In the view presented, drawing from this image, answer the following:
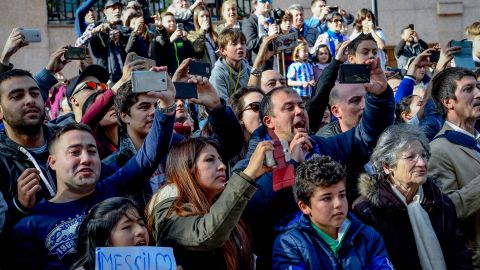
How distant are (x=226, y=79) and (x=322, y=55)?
377 cm

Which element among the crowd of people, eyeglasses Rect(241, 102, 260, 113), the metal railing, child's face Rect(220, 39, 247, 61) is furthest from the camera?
the metal railing

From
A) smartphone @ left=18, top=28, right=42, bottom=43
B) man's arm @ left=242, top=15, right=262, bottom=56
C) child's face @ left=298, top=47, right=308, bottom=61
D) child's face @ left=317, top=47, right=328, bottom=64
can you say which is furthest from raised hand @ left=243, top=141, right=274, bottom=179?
man's arm @ left=242, top=15, right=262, bottom=56

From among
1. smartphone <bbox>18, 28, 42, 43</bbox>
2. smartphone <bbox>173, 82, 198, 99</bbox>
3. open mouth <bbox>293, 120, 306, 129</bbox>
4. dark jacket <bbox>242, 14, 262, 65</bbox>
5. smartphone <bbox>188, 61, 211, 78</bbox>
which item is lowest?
open mouth <bbox>293, 120, 306, 129</bbox>

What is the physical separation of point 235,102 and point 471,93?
175cm

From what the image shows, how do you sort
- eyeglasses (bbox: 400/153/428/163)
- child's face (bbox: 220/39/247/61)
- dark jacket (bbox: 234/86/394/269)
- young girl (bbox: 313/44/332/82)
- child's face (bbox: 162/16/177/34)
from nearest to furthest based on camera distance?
dark jacket (bbox: 234/86/394/269) < eyeglasses (bbox: 400/153/428/163) < child's face (bbox: 220/39/247/61) < young girl (bbox: 313/44/332/82) < child's face (bbox: 162/16/177/34)

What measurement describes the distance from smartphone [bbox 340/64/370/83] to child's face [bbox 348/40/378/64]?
54cm

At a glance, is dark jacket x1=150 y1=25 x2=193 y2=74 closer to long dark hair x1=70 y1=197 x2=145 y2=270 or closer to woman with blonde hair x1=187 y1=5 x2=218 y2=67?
woman with blonde hair x1=187 y1=5 x2=218 y2=67

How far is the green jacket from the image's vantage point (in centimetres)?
465

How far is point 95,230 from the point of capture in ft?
15.4

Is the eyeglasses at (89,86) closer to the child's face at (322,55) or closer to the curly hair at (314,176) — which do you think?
the curly hair at (314,176)

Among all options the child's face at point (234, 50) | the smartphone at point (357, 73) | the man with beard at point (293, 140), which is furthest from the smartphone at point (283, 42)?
the smartphone at point (357, 73)

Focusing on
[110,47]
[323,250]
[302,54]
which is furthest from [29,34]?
[302,54]

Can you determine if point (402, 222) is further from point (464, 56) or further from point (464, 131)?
point (464, 56)

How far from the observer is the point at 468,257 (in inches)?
227
